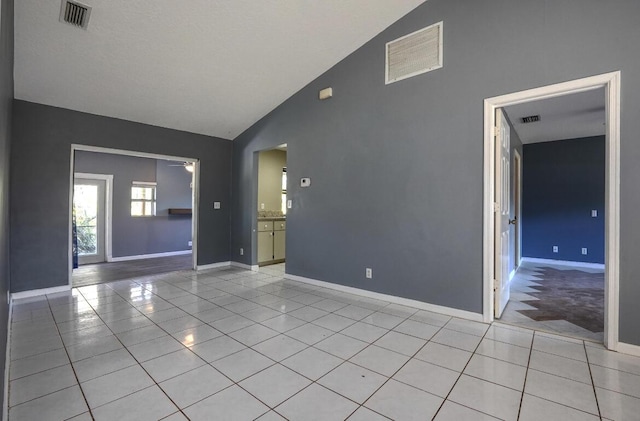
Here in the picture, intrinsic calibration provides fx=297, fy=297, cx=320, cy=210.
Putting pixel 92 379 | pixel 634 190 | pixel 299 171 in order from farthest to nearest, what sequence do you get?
pixel 299 171, pixel 634 190, pixel 92 379

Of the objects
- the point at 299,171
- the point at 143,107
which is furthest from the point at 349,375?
the point at 143,107

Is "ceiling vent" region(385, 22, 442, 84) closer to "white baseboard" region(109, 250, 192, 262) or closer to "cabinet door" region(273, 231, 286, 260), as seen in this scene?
"cabinet door" region(273, 231, 286, 260)

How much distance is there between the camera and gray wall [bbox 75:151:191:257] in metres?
6.75

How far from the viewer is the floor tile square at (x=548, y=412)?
1.64 m

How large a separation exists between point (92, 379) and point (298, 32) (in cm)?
383

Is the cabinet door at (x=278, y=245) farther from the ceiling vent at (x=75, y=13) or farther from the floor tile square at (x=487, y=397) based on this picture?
the floor tile square at (x=487, y=397)

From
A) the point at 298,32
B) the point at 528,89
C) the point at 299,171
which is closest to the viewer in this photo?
the point at 528,89

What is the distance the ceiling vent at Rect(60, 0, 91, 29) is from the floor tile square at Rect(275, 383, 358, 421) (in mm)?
3783

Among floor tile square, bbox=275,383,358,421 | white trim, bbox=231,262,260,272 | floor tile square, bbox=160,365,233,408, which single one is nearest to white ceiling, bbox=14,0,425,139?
white trim, bbox=231,262,260,272

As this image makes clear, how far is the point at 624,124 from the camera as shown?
238 cm

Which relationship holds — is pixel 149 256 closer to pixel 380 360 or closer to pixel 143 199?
pixel 143 199

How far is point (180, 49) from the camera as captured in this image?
3.49 metres

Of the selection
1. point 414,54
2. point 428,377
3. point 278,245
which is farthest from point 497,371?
point 278,245

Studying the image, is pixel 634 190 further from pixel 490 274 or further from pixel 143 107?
pixel 143 107
